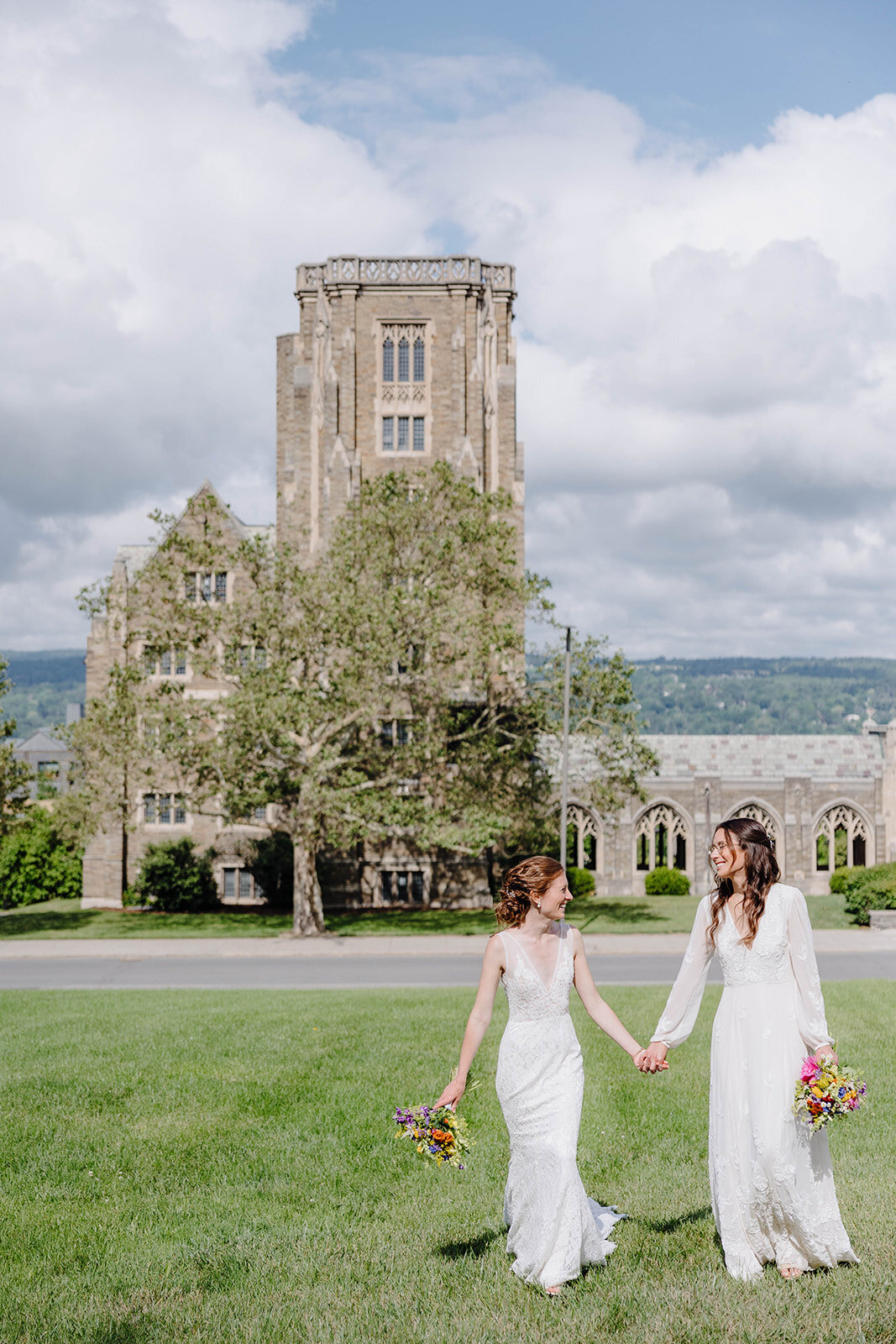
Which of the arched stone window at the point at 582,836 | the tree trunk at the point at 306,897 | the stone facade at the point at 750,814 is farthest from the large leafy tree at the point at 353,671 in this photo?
the stone facade at the point at 750,814

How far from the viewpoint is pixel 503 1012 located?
14391 mm

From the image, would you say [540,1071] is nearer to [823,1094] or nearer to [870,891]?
[823,1094]

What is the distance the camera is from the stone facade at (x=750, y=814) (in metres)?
42.1

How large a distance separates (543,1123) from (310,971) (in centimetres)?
1779

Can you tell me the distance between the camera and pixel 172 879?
36.4 m

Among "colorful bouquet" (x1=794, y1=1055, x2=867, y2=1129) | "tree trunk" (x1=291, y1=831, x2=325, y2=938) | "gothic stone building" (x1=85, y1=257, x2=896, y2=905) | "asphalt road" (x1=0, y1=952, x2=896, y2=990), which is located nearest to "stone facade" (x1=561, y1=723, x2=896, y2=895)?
"gothic stone building" (x1=85, y1=257, x2=896, y2=905)

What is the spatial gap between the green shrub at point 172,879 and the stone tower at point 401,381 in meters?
11.6

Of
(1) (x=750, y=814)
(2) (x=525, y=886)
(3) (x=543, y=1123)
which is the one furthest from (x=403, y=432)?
(3) (x=543, y=1123)

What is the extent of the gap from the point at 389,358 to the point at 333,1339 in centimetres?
3723

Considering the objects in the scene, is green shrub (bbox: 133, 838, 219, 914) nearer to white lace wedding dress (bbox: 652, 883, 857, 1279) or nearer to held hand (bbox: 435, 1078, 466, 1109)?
held hand (bbox: 435, 1078, 466, 1109)

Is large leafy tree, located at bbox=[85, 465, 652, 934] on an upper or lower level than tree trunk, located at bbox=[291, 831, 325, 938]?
upper

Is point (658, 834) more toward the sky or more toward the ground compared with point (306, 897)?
more toward the sky

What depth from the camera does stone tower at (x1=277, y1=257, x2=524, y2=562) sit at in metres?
38.7

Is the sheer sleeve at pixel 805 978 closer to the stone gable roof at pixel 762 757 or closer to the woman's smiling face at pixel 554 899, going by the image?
the woman's smiling face at pixel 554 899
